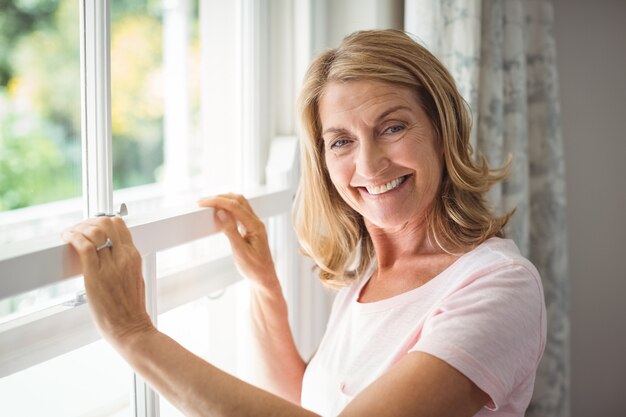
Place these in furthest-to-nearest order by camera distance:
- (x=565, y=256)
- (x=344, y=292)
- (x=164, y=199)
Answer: (x=164, y=199)
(x=565, y=256)
(x=344, y=292)

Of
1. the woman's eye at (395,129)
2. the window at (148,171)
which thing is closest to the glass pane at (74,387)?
the window at (148,171)

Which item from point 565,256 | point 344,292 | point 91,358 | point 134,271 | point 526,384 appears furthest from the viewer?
point 565,256

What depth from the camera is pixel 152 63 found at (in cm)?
225

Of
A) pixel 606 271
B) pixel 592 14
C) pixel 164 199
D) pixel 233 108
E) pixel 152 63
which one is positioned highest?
pixel 592 14

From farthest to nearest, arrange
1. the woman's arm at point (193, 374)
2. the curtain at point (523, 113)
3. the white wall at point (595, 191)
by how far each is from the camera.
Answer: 1. the white wall at point (595, 191)
2. the curtain at point (523, 113)
3. the woman's arm at point (193, 374)

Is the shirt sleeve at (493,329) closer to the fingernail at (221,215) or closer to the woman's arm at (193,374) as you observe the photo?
the woman's arm at (193,374)

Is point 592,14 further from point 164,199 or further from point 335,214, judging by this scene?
point 164,199

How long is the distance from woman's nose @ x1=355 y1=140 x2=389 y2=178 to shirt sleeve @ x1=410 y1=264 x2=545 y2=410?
301 mm

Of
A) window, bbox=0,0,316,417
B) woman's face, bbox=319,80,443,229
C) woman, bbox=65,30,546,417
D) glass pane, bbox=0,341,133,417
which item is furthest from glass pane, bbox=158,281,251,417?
woman's face, bbox=319,80,443,229

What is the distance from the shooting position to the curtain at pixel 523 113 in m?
1.82

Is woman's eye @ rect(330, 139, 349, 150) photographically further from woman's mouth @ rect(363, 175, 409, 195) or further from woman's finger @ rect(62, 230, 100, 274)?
woman's finger @ rect(62, 230, 100, 274)

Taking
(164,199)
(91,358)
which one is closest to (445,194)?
(91,358)

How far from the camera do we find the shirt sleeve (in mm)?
990

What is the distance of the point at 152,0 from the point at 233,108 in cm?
36
